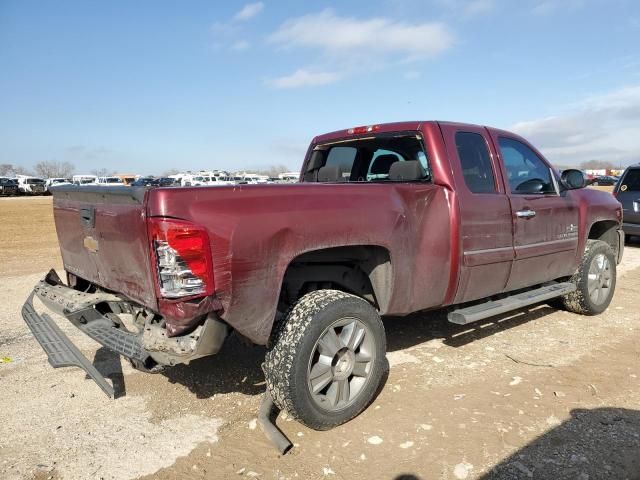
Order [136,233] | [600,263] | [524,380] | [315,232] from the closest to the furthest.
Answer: [136,233]
[315,232]
[524,380]
[600,263]

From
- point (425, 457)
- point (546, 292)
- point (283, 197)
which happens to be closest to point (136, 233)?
point (283, 197)

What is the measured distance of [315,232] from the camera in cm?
297

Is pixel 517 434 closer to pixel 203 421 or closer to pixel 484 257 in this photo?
pixel 484 257

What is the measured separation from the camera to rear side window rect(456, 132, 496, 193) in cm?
405

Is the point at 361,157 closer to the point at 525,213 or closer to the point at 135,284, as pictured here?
the point at 525,213

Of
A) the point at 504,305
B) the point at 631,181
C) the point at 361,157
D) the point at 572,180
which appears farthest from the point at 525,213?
the point at 631,181

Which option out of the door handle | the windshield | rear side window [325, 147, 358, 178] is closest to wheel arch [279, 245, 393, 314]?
the windshield

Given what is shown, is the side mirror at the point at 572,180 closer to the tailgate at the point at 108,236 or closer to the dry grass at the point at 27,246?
the tailgate at the point at 108,236

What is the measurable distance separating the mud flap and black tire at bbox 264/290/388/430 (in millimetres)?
1022

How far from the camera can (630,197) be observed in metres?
10.7

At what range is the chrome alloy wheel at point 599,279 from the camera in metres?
5.45

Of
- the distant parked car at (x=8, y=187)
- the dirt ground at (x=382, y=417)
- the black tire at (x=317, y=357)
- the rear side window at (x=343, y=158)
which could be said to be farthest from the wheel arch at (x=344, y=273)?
the distant parked car at (x=8, y=187)

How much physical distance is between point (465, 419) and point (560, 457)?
0.61 m

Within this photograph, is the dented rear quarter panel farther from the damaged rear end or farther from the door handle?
the door handle
